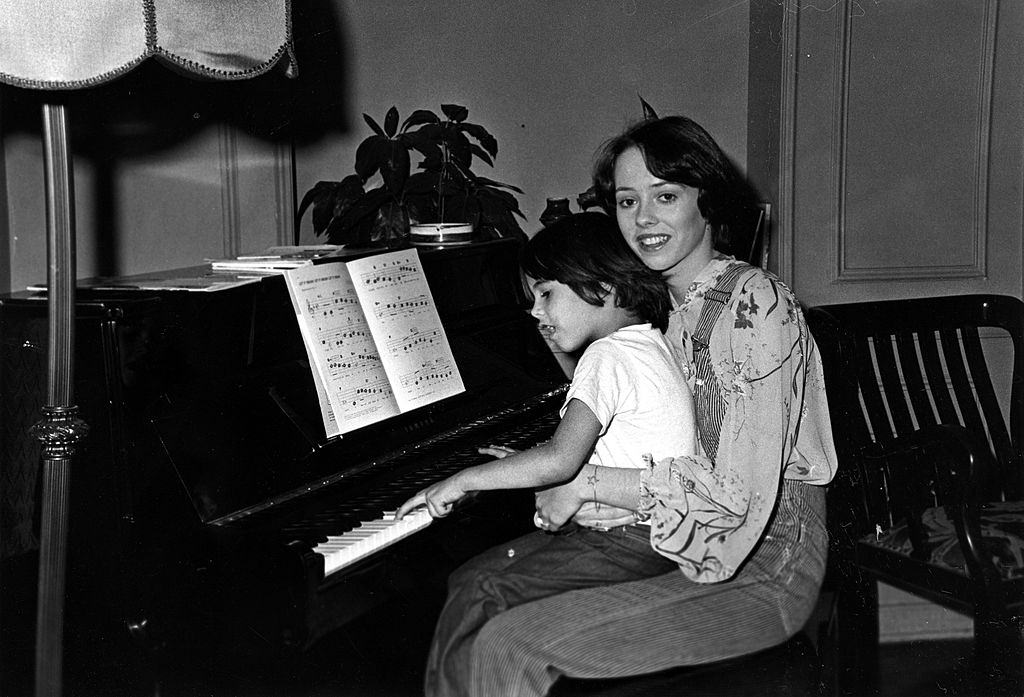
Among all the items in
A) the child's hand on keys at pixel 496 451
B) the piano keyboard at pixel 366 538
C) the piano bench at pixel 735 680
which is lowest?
the piano bench at pixel 735 680

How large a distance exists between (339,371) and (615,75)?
2.36 m

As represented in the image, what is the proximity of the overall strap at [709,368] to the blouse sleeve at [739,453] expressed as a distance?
0.06ft

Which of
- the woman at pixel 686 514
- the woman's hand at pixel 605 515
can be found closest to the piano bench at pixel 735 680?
the woman at pixel 686 514

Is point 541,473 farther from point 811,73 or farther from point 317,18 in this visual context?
point 317,18

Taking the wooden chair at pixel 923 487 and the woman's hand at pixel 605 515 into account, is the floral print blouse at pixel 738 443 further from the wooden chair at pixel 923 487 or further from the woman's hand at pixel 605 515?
the wooden chair at pixel 923 487

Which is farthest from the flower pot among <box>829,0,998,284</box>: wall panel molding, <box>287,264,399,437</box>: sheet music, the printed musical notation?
<box>829,0,998,284</box>: wall panel molding

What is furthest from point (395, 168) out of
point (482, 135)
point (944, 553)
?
point (944, 553)

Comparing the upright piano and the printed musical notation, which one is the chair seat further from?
the printed musical notation

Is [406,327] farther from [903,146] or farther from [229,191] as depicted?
[903,146]

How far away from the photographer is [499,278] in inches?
93.5

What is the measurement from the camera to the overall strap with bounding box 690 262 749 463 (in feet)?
5.10

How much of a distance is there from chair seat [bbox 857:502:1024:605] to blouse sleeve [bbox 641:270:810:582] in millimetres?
713

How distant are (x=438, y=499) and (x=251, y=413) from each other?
37 centimetres

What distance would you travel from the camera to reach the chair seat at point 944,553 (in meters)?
1.98
